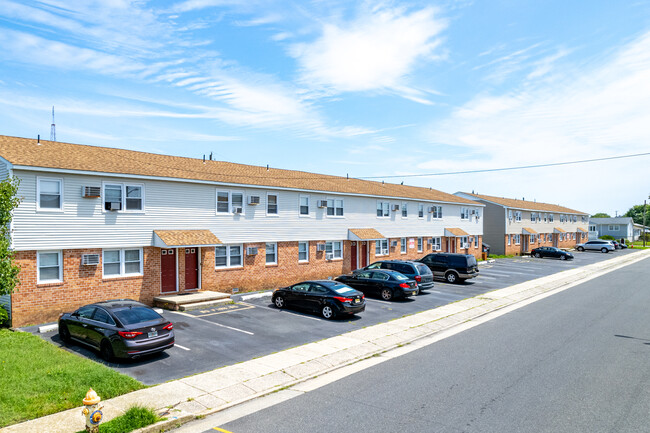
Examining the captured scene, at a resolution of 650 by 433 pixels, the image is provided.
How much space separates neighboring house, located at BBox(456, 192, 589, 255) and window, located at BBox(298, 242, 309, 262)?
33329mm

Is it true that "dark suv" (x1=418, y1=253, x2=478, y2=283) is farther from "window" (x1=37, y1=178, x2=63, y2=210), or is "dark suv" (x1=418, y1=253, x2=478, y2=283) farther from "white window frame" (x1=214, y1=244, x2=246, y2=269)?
"window" (x1=37, y1=178, x2=63, y2=210)

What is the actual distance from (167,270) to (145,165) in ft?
16.3

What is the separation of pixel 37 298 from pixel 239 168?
1321 cm

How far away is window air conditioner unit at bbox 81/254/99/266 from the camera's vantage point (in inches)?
663

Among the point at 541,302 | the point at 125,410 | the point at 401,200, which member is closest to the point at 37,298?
the point at 125,410

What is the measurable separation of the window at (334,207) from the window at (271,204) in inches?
181

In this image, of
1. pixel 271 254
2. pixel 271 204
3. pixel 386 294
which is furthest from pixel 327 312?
pixel 271 204

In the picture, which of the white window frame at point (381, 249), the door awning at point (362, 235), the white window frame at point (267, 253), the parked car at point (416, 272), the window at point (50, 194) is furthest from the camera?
the white window frame at point (381, 249)

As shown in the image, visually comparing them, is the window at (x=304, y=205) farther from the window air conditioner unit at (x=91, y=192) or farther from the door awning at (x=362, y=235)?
the window air conditioner unit at (x=91, y=192)

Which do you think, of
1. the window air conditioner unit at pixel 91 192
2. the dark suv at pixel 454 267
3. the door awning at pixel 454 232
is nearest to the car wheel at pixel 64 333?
the window air conditioner unit at pixel 91 192

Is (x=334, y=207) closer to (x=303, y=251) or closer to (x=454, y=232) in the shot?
(x=303, y=251)

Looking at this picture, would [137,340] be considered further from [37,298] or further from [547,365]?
[547,365]

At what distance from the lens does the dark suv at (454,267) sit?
92.8 ft

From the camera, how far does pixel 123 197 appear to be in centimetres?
1816
